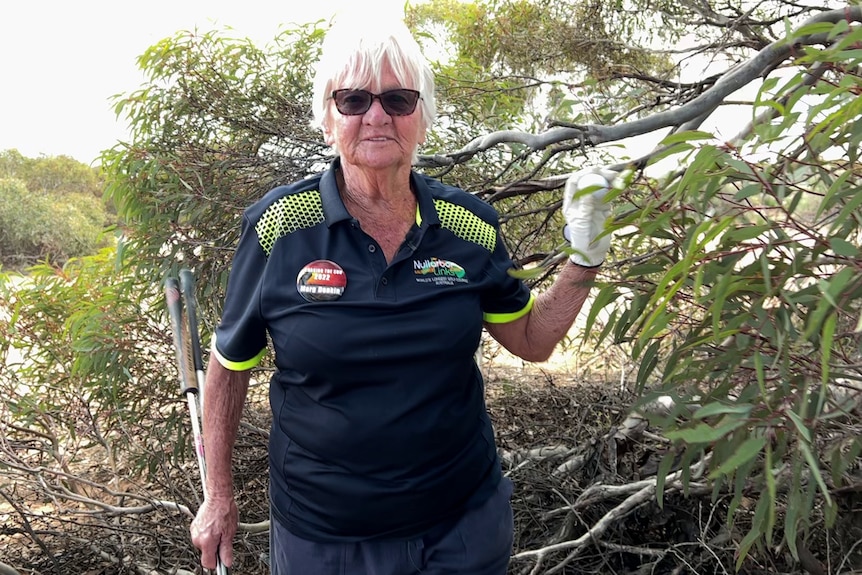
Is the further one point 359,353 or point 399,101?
point 399,101

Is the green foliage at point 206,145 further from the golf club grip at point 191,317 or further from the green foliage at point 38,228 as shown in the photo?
the green foliage at point 38,228

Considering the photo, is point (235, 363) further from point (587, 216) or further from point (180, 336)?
point (587, 216)

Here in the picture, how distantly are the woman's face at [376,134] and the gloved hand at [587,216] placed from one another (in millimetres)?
398

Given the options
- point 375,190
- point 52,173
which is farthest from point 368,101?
point 52,173

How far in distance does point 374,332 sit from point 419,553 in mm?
515

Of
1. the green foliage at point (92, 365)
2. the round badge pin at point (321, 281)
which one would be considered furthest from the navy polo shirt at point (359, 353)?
the green foliage at point (92, 365)

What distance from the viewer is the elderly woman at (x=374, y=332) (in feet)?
4.99

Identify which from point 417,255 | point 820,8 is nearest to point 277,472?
point 417,255

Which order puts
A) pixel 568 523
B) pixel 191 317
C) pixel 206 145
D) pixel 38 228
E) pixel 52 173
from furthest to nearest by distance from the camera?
pixel 52 173
pixel 38 228
pixel 206 145
pixel 568 523
pixel 191 317

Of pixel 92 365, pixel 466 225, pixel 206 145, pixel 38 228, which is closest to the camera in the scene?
pixel 466 225

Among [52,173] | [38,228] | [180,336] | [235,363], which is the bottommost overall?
[38,228]

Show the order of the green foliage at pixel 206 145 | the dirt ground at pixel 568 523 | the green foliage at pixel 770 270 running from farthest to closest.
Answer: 1. the green foliage at pixel 206 145
2. the dirt ground at pixel 568 523
3. the green foliage at pixel 770 270

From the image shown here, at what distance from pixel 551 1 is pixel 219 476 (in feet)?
19.0

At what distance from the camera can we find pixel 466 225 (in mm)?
1691
